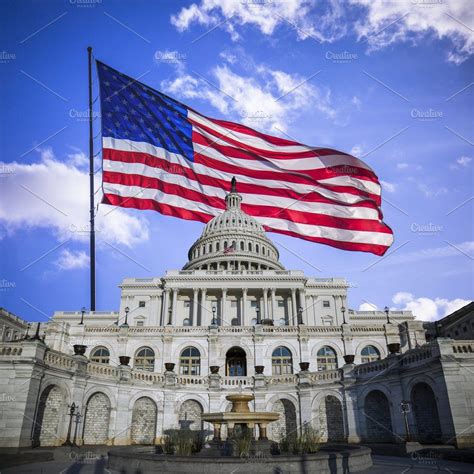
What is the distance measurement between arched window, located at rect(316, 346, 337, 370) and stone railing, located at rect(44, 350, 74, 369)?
87.9 feet

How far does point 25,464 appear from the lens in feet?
56.1

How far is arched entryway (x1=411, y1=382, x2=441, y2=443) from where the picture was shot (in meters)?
21.9

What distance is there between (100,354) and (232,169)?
29.7m

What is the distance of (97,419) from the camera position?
1035 inches

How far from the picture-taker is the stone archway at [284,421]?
1192 inches

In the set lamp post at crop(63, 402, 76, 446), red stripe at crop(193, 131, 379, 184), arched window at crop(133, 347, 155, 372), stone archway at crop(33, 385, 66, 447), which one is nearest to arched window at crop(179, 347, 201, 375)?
arched window at crop(133, 347, 155, 372)

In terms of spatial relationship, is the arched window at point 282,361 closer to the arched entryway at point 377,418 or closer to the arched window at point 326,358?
the arched window at point 326,358

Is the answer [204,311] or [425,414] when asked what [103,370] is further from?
[204,311]

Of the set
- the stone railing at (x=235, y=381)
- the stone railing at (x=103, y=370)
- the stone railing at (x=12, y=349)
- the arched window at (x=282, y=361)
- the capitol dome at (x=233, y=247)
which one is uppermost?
the capitol dome at (x=233, y=247)

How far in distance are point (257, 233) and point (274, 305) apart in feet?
111

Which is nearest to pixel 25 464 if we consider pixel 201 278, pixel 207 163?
pixel 207 163

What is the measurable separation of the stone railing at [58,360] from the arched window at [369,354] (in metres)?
30.3

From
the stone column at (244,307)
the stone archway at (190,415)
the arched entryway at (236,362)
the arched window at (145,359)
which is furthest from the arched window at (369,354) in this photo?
the stone column at (244,307)

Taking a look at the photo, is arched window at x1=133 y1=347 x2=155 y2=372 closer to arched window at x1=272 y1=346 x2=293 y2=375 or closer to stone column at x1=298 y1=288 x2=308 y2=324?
arched window at x1=272 y1=346 x2=293 y2=375
